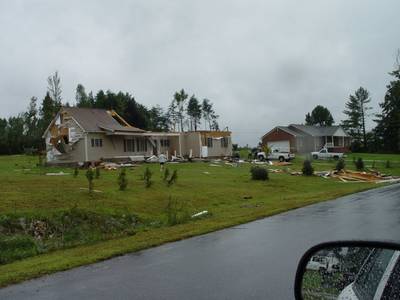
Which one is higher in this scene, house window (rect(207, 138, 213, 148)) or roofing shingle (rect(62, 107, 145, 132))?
roofing shingle (rect(62, 107, 145, 132))

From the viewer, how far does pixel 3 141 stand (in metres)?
83.4

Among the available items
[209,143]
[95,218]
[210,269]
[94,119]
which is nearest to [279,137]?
[209,143]

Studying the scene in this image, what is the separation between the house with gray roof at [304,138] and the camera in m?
83.6

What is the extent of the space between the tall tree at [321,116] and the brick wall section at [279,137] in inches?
1644

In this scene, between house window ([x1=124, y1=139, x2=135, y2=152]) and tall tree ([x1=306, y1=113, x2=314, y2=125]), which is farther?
tall tree ([x1=306, y1=113, x2=314, y2=125])

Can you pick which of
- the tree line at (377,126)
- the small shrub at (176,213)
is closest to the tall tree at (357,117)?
the tree line at (377,126)

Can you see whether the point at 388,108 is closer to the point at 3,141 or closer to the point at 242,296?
the point at 3,141

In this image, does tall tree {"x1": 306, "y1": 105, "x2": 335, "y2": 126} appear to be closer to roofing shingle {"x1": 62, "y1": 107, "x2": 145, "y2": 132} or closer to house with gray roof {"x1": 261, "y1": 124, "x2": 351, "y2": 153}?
house with gray roof {"x1": 261, "y1": 124, "x2": 351, "y2": 153}

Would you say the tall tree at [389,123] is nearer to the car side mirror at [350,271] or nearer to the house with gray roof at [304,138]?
the house with gray roof at [304,138]

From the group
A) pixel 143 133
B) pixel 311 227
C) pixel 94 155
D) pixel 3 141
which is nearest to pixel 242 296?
pixel 311 227

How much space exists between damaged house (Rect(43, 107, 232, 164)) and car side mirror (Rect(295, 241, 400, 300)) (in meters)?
46.2

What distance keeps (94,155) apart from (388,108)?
61.6 m

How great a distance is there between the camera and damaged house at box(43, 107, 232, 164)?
161 feet

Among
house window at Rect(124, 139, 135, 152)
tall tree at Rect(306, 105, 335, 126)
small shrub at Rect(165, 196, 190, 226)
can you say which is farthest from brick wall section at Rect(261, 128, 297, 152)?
small shrub at Rect(165, 196, 190, 226)
